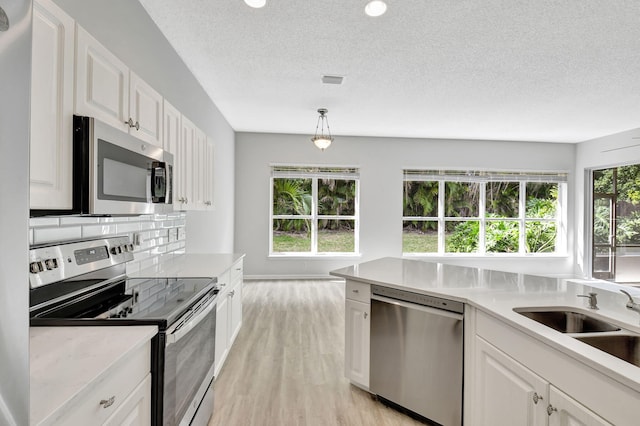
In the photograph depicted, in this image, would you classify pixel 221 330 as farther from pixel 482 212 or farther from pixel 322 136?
pixel 482 212

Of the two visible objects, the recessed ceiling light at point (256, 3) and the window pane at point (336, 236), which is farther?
the window pane at point (336, 236)

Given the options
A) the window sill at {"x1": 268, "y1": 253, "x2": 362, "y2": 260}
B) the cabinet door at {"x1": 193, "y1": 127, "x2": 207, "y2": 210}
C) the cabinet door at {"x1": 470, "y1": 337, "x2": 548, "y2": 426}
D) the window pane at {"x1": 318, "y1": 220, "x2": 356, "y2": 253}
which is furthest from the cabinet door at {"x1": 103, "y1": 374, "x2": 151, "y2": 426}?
the window pane at {"x1": 318, "y1": 220, "x2": 356, "y2": 253}

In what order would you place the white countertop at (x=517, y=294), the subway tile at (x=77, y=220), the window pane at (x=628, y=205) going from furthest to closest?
the window pane at (x=628, y=205) < the subway tile at (x=77, y=220) < the white countertop at (x=517, y=294)

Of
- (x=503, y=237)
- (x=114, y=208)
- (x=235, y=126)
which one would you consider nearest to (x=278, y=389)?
(x=114, y=208)

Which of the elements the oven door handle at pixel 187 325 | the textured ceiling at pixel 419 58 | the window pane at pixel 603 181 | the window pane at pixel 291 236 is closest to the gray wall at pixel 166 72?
the textured ceiling at pixel 419 58

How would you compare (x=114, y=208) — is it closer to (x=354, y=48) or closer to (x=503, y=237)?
(x=354, y=48)

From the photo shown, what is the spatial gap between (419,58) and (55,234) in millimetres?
3073

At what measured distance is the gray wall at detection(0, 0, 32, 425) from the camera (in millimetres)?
520

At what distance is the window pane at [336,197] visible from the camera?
6.45 metres

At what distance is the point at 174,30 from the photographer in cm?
271

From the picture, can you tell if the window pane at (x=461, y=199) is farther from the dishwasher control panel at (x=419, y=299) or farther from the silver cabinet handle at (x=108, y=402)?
the silver cabinet handle at (x=108, y=402)

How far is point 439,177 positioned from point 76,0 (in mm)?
6065

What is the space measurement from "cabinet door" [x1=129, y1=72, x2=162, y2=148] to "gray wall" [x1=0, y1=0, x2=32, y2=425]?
1.31 meters

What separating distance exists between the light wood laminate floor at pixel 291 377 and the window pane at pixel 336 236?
2.13 metres
